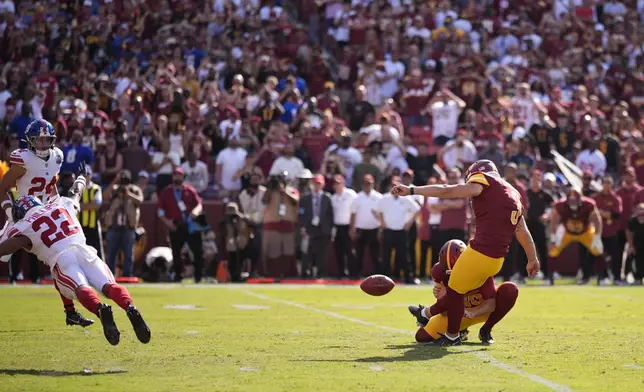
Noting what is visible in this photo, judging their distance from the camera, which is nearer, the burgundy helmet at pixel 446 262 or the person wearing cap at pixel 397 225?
the burgundy helmet at pixel 446 262

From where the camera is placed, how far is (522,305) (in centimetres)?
1575

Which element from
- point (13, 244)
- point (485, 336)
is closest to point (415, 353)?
point (485, 336)

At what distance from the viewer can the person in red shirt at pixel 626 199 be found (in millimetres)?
21609

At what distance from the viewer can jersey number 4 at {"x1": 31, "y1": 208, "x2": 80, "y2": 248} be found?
9531mm

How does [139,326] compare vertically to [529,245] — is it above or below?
below

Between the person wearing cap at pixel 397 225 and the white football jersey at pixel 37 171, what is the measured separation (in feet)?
31.6

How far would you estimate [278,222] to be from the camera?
21.7 m

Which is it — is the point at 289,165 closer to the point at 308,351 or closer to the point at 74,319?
the point at 74,319

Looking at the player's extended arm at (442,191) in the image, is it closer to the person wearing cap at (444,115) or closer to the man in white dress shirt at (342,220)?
the man in white dress shirt at (342,220)

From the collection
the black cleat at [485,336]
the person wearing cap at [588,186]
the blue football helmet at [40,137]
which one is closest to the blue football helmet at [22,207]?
the blue football helmet at [40,137]

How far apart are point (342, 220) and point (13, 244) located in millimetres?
12688

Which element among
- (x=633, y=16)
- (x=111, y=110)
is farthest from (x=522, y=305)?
(x=633, y=16)

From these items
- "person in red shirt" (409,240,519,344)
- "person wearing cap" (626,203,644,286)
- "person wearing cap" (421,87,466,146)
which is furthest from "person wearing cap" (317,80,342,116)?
"person in red shirt" (409,240,519,344)

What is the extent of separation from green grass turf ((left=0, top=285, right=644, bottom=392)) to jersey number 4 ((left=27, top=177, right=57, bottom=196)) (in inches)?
53.7
